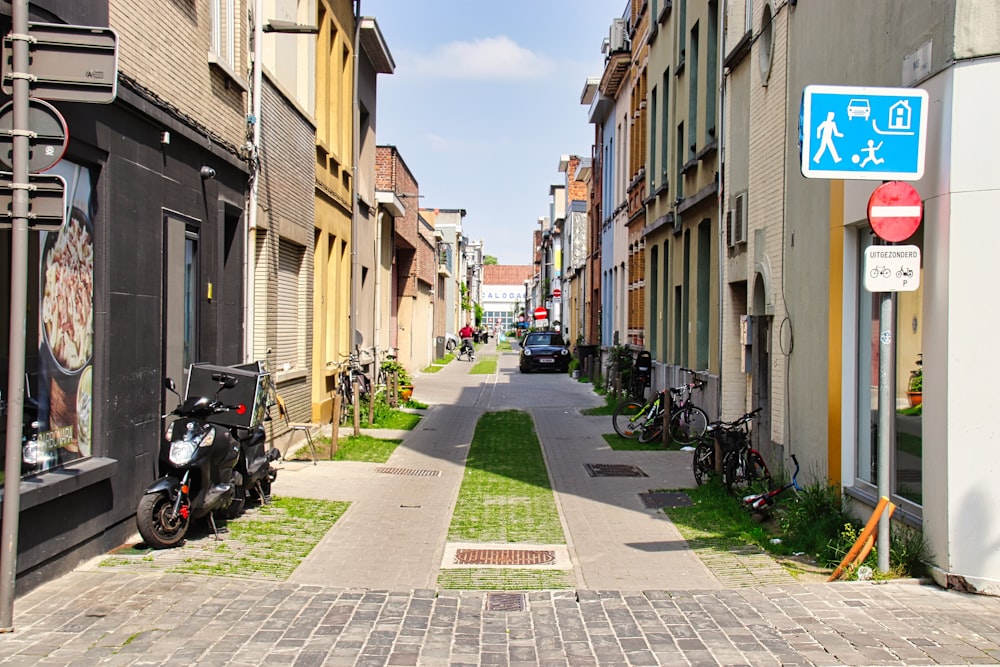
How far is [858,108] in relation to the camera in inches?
269

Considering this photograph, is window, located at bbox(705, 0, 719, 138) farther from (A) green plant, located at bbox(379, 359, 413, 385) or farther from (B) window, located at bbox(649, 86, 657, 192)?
(A) green plant, located at bbox(379, 359, 413, 385)

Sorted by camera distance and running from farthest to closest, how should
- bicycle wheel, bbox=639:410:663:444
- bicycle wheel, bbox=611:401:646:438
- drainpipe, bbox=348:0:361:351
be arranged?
drainpipe, bbox=348:0:361:351 < bicycle wheel, bbox=611:401:646:438 < bicycle wheel, bbox=639:410:663:444

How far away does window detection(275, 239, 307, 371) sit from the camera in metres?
14.1

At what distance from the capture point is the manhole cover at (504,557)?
25.9 feet

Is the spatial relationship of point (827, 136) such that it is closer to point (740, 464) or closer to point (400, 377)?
point (740, 464)

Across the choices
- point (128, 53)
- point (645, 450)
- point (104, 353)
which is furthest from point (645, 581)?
point (645, 450)

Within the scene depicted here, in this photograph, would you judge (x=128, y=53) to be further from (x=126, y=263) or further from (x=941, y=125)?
(x=941, y=125)

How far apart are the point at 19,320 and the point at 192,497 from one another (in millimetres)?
2835

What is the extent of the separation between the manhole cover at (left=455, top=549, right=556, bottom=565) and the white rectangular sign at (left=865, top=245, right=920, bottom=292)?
10.6ft

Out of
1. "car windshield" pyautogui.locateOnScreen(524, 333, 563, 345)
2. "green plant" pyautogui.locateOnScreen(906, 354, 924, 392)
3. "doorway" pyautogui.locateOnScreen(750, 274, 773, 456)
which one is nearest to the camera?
"green plant" pyautogui.locateOnScreen(906, 354, 924, 392)

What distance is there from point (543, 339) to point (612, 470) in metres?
30.3

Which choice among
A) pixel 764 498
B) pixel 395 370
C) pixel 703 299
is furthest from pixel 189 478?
pixel 395 370

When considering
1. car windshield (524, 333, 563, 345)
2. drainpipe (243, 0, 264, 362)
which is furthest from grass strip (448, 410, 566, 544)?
car windshield (524, 333, 563, 345)

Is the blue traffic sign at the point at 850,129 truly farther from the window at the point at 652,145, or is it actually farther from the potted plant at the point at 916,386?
the window at the point at 652,145
